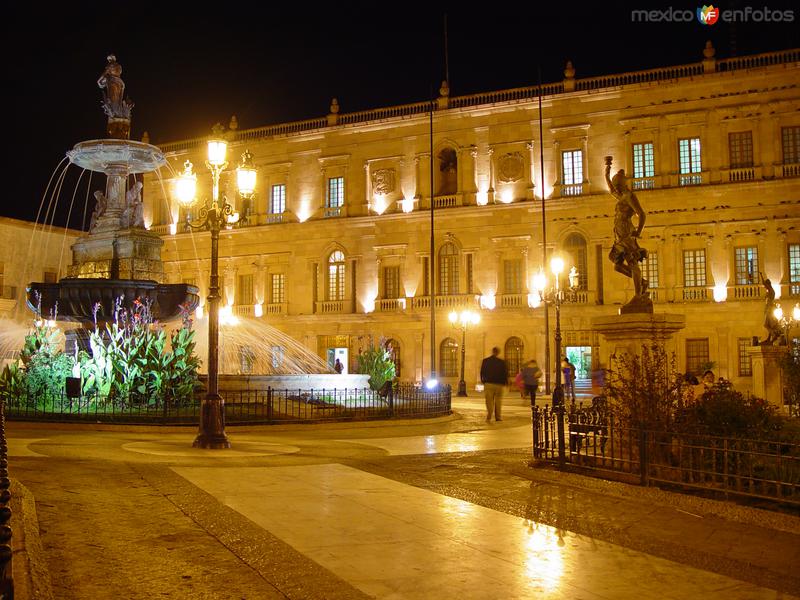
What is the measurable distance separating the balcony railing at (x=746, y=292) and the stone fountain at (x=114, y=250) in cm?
2417

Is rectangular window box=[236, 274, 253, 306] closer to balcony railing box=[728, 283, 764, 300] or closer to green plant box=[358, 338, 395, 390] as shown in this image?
green plant box=[358, 338, 395, 390]

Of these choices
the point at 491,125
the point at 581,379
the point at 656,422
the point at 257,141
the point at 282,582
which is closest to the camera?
the point at 282,582

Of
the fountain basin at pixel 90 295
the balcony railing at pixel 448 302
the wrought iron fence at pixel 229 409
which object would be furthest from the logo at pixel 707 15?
the fountain basin at pixel 90 295

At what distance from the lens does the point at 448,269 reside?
131 feet

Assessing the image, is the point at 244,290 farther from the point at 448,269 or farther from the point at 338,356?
the point at 448,269

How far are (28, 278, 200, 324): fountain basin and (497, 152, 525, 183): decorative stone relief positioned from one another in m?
23.8

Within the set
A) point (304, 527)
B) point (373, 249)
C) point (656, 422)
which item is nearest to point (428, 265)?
point (373, 249)

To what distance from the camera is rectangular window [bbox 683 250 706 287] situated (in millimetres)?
35094

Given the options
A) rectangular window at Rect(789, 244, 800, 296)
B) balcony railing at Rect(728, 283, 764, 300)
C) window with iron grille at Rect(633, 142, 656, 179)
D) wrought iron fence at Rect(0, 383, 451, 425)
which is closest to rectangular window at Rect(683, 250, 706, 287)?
balcony railing at Rect(728, 283, 764, 300)

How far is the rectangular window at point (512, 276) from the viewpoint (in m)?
38.2

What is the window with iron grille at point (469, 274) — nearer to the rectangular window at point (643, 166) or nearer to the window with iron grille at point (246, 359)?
the rectangular window at point (643, 166)

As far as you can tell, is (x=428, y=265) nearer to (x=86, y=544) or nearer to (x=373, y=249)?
(x=373, y=249)

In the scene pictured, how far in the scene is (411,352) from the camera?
39625mm

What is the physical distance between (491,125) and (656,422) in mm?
31676
